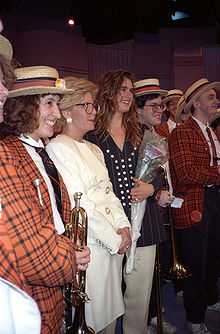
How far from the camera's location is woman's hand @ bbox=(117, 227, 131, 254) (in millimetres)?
→ 2160

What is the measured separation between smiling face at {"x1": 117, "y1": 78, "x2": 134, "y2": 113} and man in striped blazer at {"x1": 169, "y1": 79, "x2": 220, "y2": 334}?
2.13 feet

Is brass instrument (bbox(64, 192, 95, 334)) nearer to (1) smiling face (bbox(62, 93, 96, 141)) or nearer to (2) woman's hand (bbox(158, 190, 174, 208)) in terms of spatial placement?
(1) smiling face (bbox(62, 93, 96, 141))

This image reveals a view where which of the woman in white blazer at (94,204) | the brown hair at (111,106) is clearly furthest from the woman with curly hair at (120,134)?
the woman in white blazer at (94,204)

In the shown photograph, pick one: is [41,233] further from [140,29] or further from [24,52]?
[140,29]

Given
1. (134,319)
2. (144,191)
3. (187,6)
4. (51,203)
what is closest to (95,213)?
(51,203)

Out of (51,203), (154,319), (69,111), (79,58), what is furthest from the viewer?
(79,58)

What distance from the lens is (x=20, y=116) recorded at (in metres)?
1.91

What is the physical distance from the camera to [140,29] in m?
10.6

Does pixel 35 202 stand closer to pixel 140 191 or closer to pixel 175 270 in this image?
pixel 140 191

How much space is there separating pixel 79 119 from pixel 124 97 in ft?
1.82

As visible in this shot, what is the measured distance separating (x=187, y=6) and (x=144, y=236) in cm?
946

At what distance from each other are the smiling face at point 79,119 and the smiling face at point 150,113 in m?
1.01

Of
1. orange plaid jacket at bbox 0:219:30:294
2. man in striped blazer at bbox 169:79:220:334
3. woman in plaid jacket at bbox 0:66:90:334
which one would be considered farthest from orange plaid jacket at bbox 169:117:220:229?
orange plaid jacket at bbox 0:219:30:294

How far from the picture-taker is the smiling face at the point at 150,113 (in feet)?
10.6
